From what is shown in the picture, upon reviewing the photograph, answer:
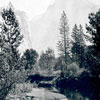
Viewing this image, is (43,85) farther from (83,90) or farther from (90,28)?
(90,28)

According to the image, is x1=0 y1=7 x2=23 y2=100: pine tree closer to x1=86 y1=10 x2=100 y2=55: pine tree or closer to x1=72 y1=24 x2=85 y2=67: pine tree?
x1=86 y1=10 x2=100 y2=55: pine tree

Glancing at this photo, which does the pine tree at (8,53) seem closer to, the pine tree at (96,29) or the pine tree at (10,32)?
the pine tree at (10,32)

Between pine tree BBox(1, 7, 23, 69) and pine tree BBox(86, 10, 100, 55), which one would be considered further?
pine tree BBox(1, 7, 23, 69)

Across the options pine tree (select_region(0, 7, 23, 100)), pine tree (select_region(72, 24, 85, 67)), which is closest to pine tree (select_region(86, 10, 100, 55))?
pine tree (select_region(0, 7, 23, 100))

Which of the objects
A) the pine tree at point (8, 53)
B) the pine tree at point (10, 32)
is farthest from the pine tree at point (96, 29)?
the pine tree at point (10, 32)

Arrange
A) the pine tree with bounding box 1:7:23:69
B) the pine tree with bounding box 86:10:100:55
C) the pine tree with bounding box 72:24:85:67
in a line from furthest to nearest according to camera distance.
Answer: the pine tree with bounding box 72:24:85:67 < the pine tree with bounding box 1:7:23:69 < the pine tree with bounding box 86:10:100:55

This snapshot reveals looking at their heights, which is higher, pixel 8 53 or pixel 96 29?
pixel 96 29

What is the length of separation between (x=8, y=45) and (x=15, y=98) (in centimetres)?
667

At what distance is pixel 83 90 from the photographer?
4050cm

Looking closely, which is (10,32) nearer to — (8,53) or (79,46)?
(8,53)

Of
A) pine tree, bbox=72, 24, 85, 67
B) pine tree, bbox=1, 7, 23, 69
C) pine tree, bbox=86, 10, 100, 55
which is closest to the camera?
pine tree, bbox=86, 10, 100, 55

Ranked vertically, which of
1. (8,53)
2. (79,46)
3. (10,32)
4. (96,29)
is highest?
(79,46)

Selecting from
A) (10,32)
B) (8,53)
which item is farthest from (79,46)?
(8,53)

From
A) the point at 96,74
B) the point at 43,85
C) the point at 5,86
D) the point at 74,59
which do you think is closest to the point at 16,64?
the point at 5,86
